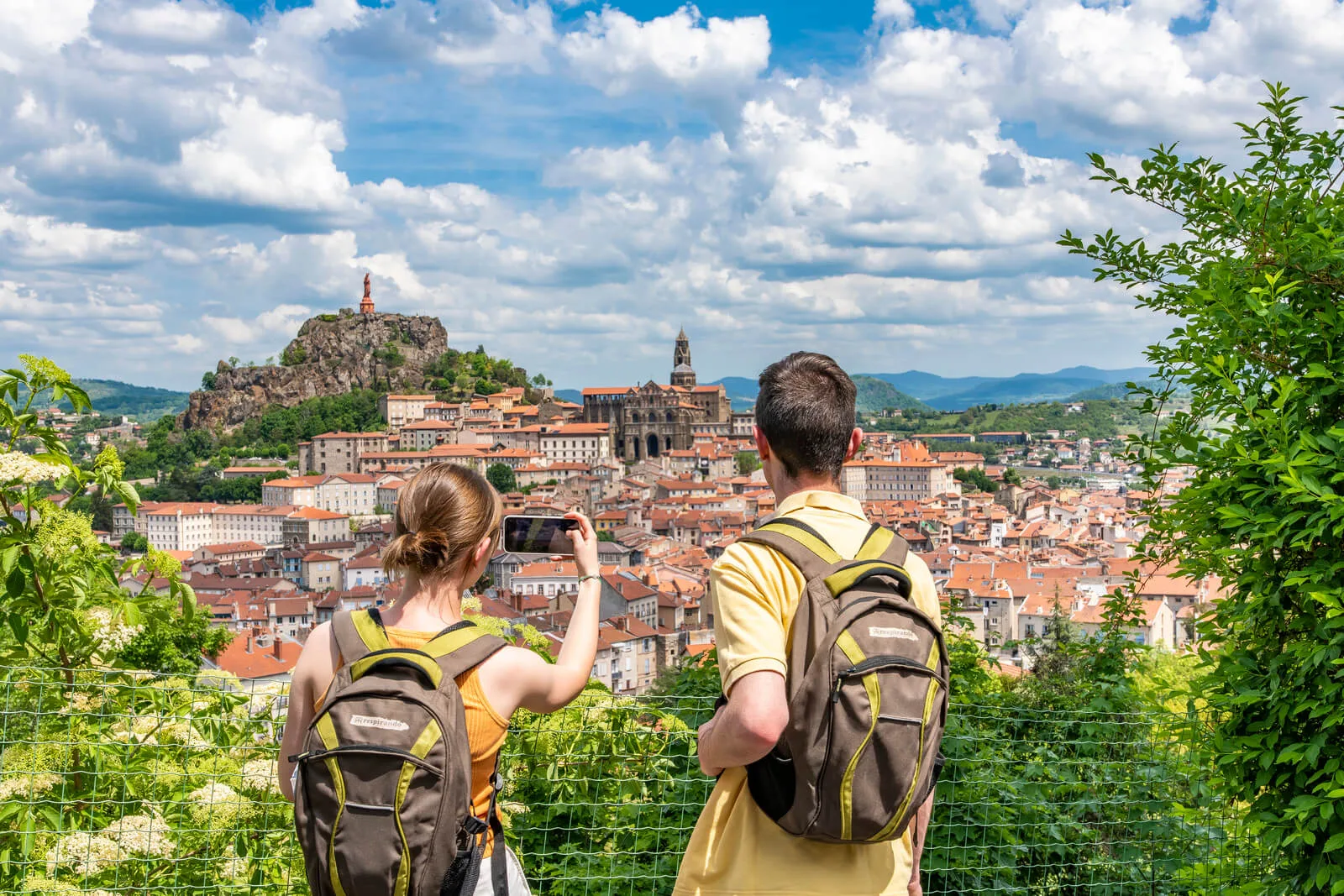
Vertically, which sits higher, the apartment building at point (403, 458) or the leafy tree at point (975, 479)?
the apartment building at point (403, 458)

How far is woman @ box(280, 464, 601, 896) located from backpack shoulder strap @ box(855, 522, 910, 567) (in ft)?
1.67

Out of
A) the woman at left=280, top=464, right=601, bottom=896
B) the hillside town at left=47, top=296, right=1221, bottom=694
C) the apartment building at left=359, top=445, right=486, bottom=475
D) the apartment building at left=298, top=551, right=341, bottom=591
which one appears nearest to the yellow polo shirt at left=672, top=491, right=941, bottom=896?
the woman at left=280, top=464, right=601, bottom=896

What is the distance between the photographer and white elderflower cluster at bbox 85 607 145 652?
2.94 meters

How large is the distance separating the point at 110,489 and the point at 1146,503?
3.15m

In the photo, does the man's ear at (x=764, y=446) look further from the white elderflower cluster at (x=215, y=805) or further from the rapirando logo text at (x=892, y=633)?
the white elderflower cluster at (x=215, y=805)

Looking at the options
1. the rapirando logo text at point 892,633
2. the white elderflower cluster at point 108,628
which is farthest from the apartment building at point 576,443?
the rapirando logo text at point 892,633

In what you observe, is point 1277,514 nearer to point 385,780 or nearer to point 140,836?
point 385,780

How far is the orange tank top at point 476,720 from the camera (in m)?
1.69

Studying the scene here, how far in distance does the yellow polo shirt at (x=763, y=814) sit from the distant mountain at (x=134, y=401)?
164 meters

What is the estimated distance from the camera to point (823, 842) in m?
1.55

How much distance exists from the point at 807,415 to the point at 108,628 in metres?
2.29

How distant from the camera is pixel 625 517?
2468 inches

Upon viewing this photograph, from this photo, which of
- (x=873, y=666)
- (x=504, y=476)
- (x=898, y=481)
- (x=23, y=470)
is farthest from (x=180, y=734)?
(x=898, y=481)

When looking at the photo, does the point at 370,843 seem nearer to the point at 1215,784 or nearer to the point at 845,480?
the point at 1215,784
